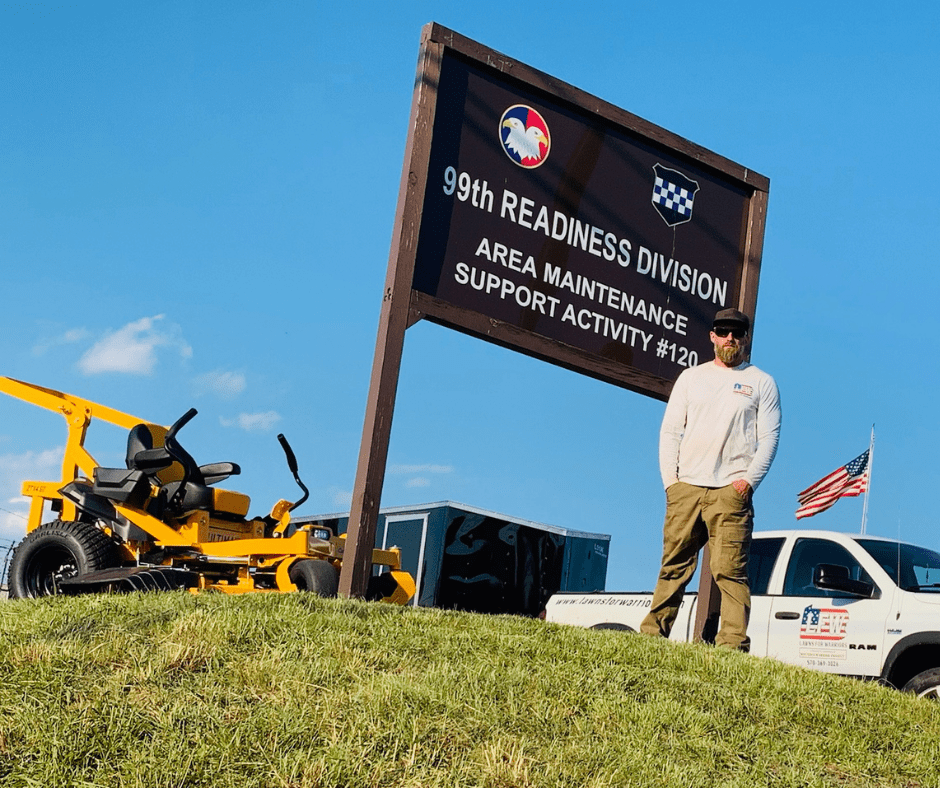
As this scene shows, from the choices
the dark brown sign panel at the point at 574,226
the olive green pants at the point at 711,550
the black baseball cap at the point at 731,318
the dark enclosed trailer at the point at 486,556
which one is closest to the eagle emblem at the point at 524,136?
the dark brown sign panel at the point at 574,226

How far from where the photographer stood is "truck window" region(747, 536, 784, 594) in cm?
945

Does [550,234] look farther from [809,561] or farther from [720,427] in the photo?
[809,561]

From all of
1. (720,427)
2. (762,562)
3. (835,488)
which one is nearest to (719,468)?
(720,427)

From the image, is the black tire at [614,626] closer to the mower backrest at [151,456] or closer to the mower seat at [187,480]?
the mower seat at [187,480]

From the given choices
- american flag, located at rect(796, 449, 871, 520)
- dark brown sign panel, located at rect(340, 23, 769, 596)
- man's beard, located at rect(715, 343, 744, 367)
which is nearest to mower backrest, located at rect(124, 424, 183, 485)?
dark brown sign panel, located at rect(340, 23, 769, 596)

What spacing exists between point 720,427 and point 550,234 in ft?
7.57

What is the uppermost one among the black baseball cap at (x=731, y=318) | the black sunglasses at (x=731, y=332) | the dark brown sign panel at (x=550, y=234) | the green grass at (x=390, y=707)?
the dark brown sign panel at (x=550, y=234)

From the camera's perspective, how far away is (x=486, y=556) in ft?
45.6

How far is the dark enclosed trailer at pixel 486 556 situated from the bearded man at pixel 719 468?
558 centimetres

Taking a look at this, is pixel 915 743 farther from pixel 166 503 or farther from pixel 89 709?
pixel 166 503

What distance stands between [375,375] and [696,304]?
3.61 m

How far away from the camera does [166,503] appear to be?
1055cm

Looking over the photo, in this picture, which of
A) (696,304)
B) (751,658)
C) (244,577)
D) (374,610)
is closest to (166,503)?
(244,577)

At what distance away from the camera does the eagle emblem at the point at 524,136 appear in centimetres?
879
